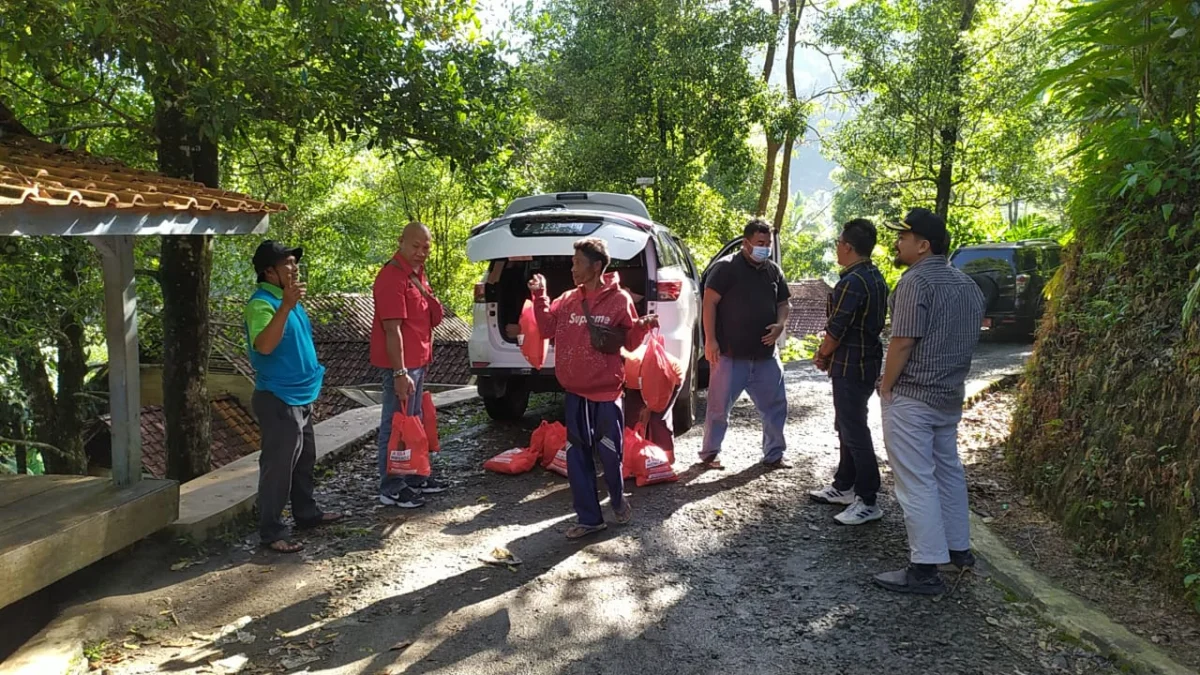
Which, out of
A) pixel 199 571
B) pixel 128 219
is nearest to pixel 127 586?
pixel 199 571

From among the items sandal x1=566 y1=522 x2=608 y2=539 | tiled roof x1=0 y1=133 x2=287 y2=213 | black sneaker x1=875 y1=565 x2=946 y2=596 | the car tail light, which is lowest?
black sneaker x1=875 y1=565 x2=946 y2=596

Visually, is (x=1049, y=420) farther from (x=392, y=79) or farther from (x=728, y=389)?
(x=392, y=79)

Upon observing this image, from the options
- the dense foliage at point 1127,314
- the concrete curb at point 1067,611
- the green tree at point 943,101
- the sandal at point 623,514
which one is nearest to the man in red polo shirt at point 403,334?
the sandal at point 623,514

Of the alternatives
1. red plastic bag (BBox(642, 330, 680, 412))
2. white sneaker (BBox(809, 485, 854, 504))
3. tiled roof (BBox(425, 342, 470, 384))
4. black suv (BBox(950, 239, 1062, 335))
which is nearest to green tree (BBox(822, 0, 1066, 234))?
black suv (BBox(950, 239, 1062, 335))

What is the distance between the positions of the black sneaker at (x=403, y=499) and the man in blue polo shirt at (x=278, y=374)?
812mm

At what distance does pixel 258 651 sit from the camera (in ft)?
11.6

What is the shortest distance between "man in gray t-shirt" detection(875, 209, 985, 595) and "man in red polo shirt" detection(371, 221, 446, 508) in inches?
114

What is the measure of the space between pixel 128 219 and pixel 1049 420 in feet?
18.3

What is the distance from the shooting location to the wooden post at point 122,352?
171 inches

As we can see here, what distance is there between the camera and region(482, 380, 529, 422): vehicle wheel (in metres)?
7.59

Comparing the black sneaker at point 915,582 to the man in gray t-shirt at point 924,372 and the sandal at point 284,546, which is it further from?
the sandal at point 284,546

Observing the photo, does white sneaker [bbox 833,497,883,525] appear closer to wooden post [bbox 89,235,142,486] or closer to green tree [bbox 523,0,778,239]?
wooden post [bbox 89,235,142,486]

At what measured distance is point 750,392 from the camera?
600 cm

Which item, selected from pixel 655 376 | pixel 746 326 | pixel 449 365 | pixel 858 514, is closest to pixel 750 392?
pixel 746 326
